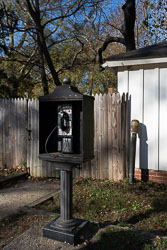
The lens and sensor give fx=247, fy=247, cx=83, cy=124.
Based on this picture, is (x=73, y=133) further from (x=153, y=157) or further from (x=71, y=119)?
(x=153, y=157)

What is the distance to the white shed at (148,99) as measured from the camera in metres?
5.77

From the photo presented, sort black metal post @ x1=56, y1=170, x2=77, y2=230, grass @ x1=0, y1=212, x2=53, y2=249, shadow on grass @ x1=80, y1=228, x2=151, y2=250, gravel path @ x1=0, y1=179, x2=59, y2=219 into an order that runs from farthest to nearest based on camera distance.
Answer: gravel path @ x1=0, y1=179, x2=59, y2=219 < grass @ x1=0, y1=212, x2=53, y2=249 < black metal post @ x1=56, y1=170, x2=77, y2=230 < shadow on grass @ x1=80, y1=228, x2=151, y2=250

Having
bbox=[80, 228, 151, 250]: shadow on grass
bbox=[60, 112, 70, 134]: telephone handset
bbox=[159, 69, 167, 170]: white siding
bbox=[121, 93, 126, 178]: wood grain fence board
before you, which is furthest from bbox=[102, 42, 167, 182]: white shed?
bbox=[60, 112, 70, 134]: telephone handset

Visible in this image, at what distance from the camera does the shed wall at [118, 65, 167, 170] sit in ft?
19.0

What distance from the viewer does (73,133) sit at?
10.5ft

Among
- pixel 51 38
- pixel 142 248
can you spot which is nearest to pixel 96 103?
pixel 142 248

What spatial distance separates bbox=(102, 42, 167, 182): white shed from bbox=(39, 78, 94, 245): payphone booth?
116 inches

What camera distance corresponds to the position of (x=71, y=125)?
3145 millimetres

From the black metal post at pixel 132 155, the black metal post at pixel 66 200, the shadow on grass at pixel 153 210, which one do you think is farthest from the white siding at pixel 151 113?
the black metal post at pixel 66 200

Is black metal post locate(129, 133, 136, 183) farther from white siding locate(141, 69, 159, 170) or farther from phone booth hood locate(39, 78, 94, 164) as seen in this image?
phone booth hood locate(39, 78, 94, 164)

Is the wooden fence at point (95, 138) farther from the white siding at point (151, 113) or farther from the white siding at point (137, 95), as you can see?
the white siding at point (151, 113)

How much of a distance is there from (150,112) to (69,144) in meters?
3.32

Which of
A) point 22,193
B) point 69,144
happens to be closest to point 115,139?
point 22,193

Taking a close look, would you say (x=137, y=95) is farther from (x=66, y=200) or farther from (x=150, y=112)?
(x=66, y=200)
